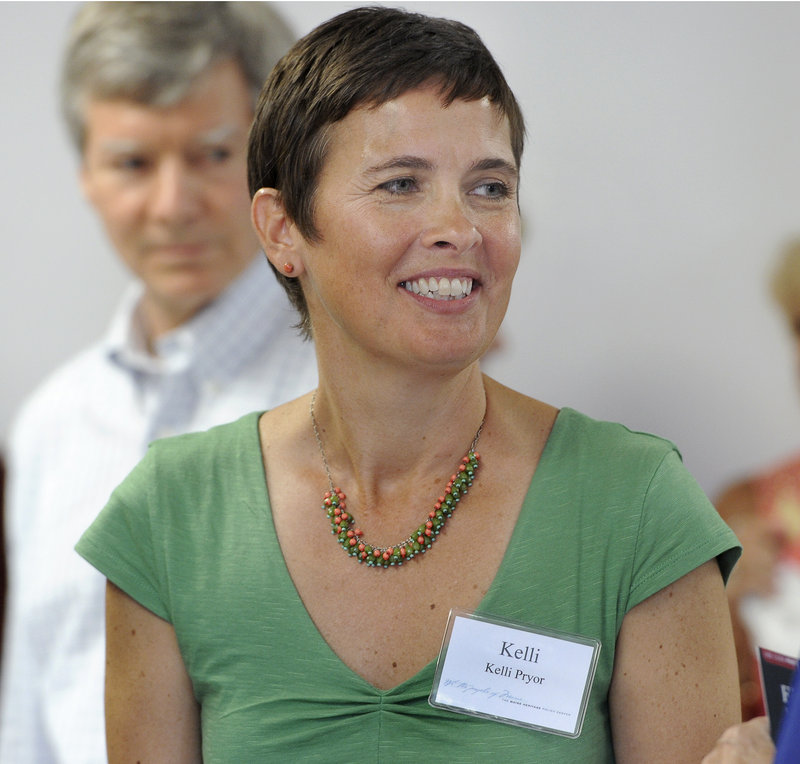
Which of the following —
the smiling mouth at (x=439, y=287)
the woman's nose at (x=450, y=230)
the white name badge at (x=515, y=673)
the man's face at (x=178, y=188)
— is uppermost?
the man's face at (x=178, y=188)

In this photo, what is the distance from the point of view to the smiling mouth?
1298 mm

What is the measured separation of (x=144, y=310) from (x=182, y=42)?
673 millimetres

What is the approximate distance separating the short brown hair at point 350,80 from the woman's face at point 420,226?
0.02 meters

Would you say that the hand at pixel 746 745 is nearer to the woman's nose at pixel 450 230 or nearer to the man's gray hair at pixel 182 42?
the woman's nose at pixel 450 230

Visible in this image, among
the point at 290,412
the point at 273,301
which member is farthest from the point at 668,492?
the point at 273,301

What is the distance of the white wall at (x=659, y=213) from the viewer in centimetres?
223

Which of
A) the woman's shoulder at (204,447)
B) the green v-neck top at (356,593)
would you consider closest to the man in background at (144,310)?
the woman's shoulder at (204,447)

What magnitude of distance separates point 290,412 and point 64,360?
4.40 ft

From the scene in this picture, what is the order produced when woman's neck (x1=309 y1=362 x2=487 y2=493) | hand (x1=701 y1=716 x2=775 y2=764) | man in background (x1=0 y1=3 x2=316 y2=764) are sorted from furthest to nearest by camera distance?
man in background (x1=0 y1=3 x2=316 y2=764) < woman's neck (x1=309 y1=362 x2=487 y2=493) < hand (x1=701 y1=716 x2=775 y2=764)

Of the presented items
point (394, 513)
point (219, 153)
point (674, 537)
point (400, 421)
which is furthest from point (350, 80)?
point (219, 153)

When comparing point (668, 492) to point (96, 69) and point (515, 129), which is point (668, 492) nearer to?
point (515, 129)

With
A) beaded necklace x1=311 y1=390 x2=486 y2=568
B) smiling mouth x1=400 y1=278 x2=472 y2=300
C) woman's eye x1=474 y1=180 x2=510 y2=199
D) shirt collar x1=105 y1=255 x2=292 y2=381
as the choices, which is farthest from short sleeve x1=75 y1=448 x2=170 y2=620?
shirt collar x1=105 y1=255 x2=292 y2=381

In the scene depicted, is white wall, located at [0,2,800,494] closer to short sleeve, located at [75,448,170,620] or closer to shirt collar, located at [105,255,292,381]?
shirt collar, located at [105,255,292,381]

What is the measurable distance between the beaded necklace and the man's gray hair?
1414 mm
